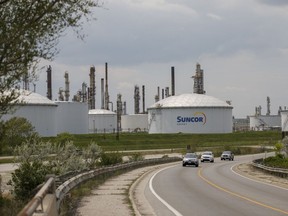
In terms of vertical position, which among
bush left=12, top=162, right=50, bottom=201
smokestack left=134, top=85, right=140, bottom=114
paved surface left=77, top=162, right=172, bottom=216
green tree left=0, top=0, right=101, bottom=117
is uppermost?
smokestack left=134, top=85, right=140, bottom=114

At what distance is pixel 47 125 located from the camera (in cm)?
10388

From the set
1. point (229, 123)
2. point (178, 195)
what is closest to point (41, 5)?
point (178, 195)

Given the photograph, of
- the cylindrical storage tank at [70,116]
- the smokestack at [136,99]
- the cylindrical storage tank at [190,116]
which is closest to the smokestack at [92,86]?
the cylindrical storage tank at [190,116]

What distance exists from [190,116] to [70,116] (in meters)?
27.8

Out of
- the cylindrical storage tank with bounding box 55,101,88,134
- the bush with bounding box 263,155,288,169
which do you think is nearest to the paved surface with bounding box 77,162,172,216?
the bush with bounding box 263,155,288,169

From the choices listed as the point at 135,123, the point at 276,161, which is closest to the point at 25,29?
the point at 276,161

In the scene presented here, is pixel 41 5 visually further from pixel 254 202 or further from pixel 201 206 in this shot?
pixel 254 202

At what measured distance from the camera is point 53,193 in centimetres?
1152

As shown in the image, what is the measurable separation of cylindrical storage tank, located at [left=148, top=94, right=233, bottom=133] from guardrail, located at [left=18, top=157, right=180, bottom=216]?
248 ft

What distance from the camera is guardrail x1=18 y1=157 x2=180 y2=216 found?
7.24m

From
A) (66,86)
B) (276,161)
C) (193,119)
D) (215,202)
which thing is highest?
(66,86)

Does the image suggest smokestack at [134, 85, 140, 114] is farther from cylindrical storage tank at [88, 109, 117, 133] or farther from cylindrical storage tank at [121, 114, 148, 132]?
cylindrical storage tank at [88, 109, 117, 133]

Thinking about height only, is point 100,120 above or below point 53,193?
above

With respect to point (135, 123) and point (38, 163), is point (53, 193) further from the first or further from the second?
point (135, 123)
